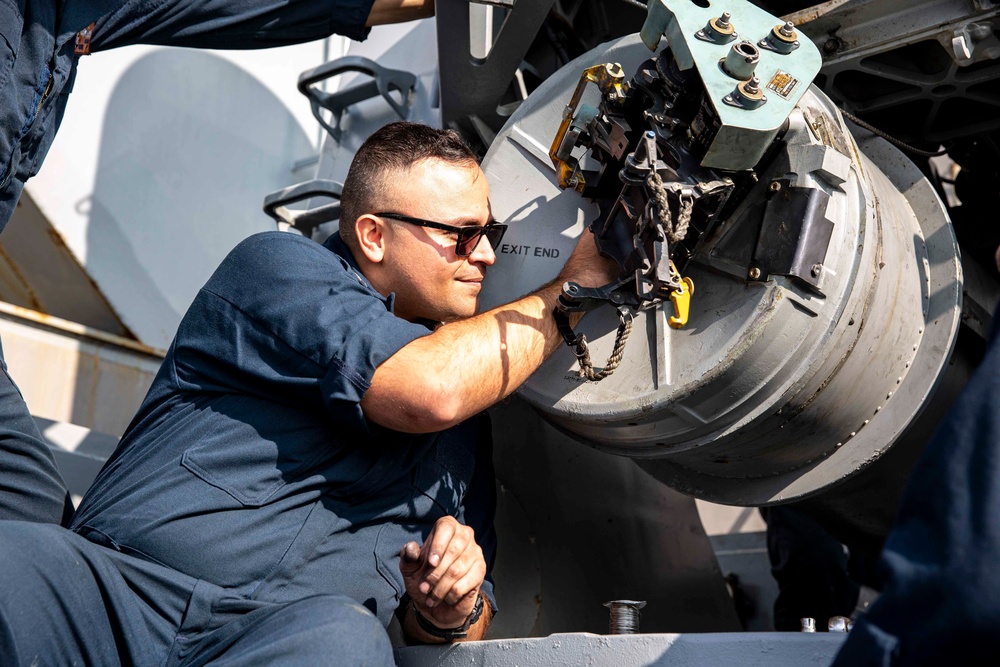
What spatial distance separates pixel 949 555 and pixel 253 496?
3.57 ft

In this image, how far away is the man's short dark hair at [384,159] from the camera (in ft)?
6.80

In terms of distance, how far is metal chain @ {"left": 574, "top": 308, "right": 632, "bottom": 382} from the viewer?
168cm

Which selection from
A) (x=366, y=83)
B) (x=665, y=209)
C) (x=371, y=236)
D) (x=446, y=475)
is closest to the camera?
(x=665, y=209)

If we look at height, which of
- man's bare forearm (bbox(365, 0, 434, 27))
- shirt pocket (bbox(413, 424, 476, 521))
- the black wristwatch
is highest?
man's bare forearm (bbox(365, 0, 434, 27))

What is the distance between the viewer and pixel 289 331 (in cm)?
169

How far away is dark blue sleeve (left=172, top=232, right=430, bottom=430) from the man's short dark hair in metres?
0.23

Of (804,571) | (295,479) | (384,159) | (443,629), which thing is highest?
(384,159)

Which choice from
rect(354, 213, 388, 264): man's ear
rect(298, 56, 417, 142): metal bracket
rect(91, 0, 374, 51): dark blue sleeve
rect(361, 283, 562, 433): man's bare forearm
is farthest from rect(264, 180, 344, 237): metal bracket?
rect(361, 283, 562, 433): man's bare forearm

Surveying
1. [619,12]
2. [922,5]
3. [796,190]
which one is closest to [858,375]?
[796,190]

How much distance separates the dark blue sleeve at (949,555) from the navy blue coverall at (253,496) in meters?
0.70

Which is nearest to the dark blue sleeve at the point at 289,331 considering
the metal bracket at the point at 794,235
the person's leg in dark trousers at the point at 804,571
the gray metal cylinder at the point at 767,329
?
the gray metal cylinder at the point at 767,329

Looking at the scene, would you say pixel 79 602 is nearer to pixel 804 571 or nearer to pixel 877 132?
pixel 877 132

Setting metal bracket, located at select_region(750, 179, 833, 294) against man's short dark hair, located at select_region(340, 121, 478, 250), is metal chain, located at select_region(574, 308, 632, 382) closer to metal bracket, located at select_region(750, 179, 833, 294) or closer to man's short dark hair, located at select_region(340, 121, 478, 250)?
metal bracket, located at select_region(750, 179, 833, 294)

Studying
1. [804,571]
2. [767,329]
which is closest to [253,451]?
[767,329]
